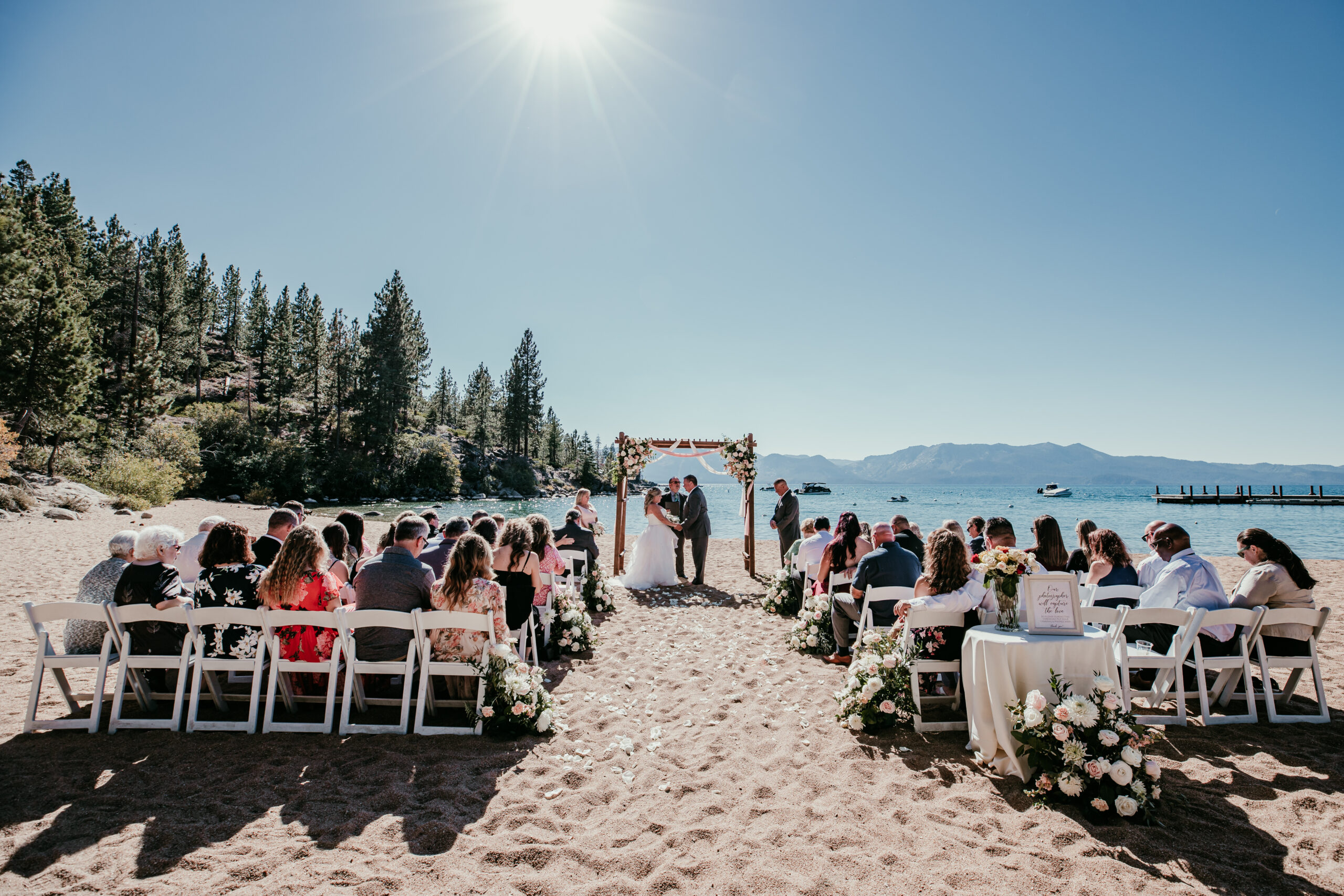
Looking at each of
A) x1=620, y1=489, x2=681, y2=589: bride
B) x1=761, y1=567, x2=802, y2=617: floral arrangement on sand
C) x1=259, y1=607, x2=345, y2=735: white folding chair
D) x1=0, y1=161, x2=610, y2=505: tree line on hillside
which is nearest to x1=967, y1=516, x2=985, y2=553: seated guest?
x1=761, y1=567, x2=802, y2=617: floral arrangement on sand

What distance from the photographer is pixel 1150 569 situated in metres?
5.91

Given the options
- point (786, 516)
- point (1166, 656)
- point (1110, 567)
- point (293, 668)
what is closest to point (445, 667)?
point (293, 668)

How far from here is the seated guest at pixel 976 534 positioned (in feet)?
26.8

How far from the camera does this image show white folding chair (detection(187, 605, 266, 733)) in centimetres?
410

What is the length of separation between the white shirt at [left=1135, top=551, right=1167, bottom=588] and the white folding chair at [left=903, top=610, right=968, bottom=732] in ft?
8.28

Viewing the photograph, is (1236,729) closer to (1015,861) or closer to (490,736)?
(1015,861)

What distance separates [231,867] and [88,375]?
108 feet

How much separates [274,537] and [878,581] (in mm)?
5763

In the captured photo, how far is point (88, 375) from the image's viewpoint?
2552 cm

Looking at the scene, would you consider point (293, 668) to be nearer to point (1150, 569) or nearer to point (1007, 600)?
point (1007, 600)

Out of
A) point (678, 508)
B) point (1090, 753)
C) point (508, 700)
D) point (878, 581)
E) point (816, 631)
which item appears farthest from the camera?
point (678, 508)

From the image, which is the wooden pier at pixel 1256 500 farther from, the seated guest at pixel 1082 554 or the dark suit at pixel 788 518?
the seated guest at pixel 1082 554

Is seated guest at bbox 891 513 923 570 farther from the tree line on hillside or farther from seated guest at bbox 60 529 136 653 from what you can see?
the tree line on hillside

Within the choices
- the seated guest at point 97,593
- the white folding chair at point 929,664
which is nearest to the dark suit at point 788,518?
the white folding chair at point 929,664
